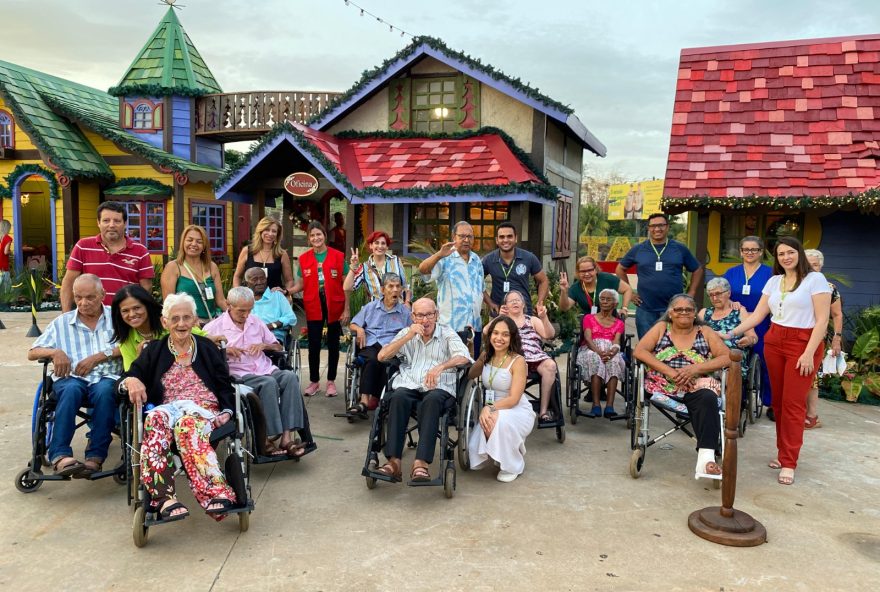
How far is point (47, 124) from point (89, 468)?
12617 millimetres

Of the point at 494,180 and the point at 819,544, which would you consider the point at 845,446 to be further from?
the point at 494,180

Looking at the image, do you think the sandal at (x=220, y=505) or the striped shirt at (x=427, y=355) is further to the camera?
the striped shirt at (x=427, y=355)

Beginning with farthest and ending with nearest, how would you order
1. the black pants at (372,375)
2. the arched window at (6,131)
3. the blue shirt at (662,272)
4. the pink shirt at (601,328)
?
the arched window at (6,131) < the blue shirt at (662,272) < the pink shirt at (601,328) < the black pants at (372,375)

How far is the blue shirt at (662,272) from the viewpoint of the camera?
6.21 m

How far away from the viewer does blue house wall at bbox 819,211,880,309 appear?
849cm

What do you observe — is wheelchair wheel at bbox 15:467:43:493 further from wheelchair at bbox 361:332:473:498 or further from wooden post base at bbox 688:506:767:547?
wooden post base at bbox 688:506:767:547

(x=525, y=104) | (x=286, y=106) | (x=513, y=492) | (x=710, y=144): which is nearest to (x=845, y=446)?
(x=513, y=492)

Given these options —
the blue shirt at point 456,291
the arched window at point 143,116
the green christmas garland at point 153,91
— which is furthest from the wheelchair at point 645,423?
the arched window at point 143,116

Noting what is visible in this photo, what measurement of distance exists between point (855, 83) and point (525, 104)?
4.70 m

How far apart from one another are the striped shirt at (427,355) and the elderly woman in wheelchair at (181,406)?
123cm

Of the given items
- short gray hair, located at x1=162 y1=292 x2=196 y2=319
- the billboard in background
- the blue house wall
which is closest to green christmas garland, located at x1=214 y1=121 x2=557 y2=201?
the blue house wall

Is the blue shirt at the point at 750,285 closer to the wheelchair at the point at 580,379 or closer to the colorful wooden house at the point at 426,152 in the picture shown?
the wheelchair at the point at 580,379

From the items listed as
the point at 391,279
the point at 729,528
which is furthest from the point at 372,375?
the point at 729,528

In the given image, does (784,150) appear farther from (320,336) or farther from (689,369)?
(320,336)
